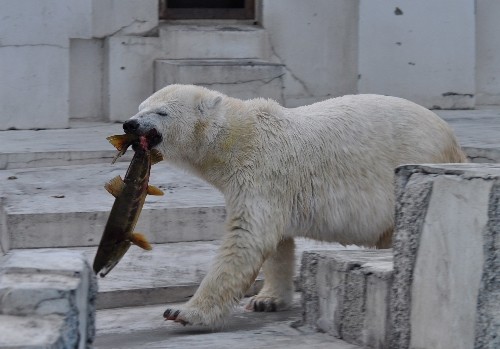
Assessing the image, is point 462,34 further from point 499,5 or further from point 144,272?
point 144,272

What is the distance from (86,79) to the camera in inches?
311

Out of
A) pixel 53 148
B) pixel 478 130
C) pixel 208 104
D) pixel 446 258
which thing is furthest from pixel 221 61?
pixel 446 258

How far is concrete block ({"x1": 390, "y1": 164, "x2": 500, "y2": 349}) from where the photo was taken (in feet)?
10.1

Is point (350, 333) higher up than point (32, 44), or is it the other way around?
point (32, 44)

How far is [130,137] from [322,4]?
4316 millimetres

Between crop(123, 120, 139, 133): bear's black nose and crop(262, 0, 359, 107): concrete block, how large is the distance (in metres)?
4.04

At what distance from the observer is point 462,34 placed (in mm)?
8523

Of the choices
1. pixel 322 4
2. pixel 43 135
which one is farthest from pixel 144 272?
pixel 322 4

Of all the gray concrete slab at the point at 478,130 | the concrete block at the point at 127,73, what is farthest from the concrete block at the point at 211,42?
the gray concrete slab at the point at 478,130

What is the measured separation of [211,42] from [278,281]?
3748mm

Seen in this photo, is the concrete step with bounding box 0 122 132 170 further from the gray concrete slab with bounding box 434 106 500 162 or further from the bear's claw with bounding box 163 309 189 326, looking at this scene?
the bear's claw with bounding box 163 309 189 326

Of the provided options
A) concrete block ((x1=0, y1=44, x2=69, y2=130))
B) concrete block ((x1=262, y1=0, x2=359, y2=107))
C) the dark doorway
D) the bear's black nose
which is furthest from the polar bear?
the dark doorway

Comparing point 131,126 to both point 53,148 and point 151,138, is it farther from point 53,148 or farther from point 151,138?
point 53,148

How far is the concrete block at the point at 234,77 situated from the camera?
7484mm
